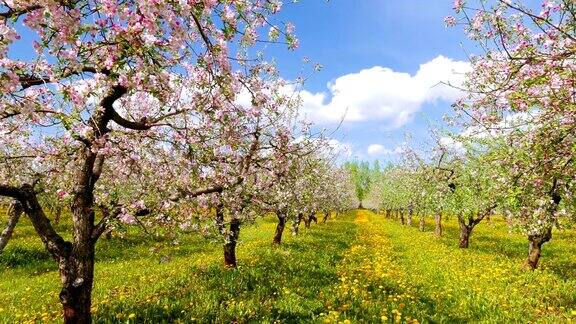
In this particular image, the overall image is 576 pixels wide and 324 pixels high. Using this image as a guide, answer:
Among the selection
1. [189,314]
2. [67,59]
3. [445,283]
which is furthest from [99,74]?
[445,283]

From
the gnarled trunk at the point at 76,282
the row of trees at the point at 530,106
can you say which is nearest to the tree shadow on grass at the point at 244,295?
the gnarled trunk at the point at 76,282

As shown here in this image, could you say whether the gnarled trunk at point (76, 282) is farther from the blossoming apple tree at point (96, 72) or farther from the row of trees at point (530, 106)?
the row of trees at point (530, 106)

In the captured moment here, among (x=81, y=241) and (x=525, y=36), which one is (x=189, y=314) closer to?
(x=81, y=241)

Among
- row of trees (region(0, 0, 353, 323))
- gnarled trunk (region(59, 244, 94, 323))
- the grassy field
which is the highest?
row of trees (region(0, 0, 353, 323))

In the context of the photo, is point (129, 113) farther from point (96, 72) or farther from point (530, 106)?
point (530, 106)

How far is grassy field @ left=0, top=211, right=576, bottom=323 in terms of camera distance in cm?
1098

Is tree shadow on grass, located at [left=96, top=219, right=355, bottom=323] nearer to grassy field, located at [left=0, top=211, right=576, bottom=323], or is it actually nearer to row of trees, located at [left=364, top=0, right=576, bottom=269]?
grassy field, located at [left=0, top=211, right=576, bottom=323]

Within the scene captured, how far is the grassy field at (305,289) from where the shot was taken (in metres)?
11.0

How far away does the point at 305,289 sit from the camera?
13438mm

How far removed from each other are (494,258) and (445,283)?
9.98 meters

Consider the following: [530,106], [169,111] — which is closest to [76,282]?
[169,111]

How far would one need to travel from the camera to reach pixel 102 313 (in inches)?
418

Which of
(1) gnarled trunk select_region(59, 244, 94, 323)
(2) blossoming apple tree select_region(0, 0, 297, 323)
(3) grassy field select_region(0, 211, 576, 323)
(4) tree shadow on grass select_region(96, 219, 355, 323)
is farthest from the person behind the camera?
(3) grassy field select_region(0, 211, 576, 323)

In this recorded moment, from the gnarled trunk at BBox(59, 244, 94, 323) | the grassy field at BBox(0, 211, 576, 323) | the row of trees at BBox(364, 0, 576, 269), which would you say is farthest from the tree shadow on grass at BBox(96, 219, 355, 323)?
the row of trees at BBox(364, 0, 576, 269)
